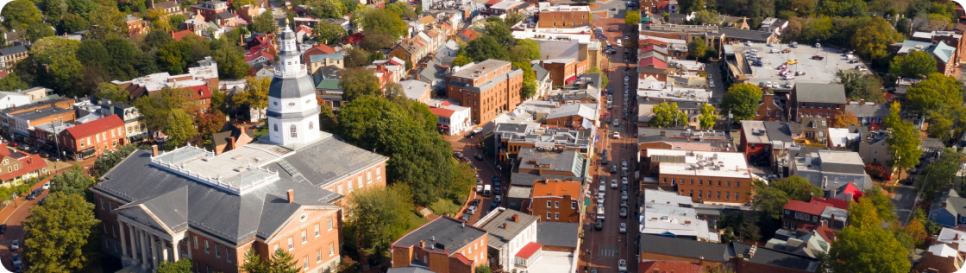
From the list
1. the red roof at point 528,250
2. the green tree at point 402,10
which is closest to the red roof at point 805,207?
the red roof at point 528,250

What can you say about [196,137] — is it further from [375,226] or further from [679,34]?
[679,34]

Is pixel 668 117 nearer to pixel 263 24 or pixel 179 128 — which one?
pixel 179 128

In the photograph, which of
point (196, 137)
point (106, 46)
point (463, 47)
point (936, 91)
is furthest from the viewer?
point (463, 47)

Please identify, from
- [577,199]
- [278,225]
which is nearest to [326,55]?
[577,199]

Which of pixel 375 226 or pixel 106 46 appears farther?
pixel 106 46

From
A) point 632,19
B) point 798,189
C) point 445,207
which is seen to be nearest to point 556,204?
point 445,207

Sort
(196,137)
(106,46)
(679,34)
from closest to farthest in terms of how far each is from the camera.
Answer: (196,137) → (106,46) → (679,34)

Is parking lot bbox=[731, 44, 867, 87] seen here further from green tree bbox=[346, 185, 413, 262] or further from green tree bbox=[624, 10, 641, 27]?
green tree bbox=[346, 185, 413, 262]
